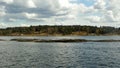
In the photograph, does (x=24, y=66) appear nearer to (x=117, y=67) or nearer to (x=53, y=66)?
(x=53, y=66)

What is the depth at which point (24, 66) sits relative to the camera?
45.6 metres

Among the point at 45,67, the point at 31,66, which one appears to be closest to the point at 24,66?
the point at 31,66

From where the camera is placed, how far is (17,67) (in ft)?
146

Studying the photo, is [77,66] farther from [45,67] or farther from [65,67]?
[45,67]

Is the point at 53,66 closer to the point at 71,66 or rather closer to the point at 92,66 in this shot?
the point at 71,66

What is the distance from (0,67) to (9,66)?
1930 mm

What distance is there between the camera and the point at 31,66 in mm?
Answer: 45688

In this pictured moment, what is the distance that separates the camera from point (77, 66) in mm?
45781

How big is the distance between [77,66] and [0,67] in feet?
50.0

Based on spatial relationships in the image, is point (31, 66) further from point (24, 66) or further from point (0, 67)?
point (0, 67)

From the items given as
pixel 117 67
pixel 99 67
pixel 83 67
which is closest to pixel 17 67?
pixel 83 67

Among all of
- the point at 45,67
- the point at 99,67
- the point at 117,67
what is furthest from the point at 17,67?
the point at 117,67

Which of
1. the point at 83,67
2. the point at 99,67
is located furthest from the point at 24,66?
the point at 99,67

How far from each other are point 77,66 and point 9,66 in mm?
13713
